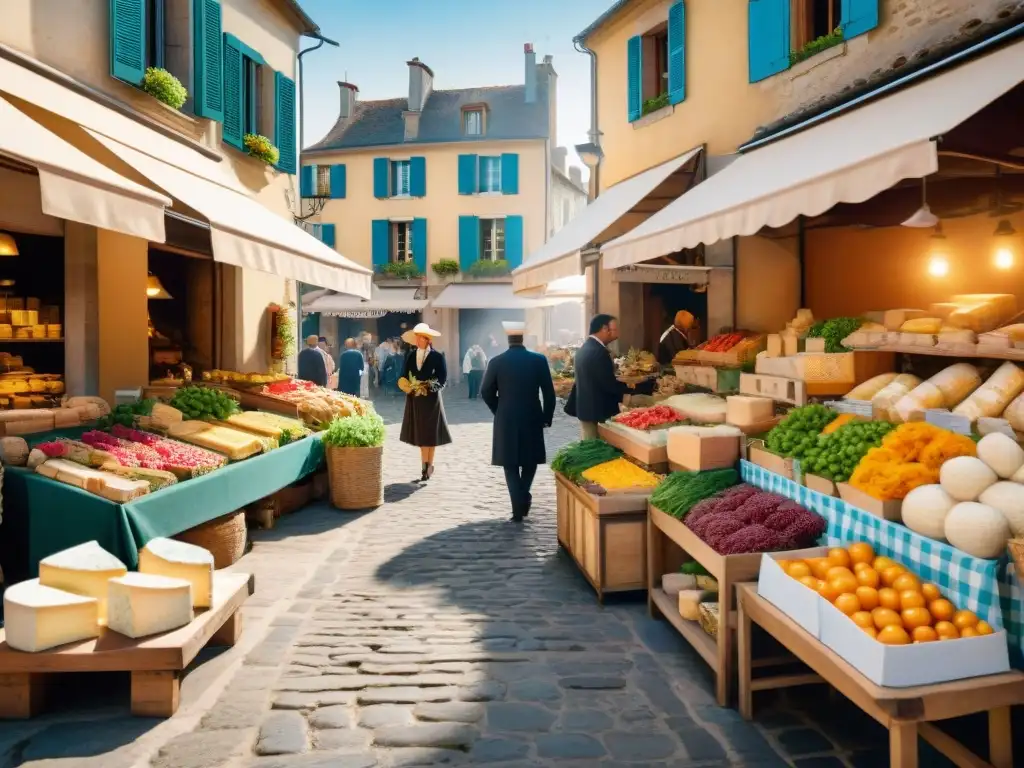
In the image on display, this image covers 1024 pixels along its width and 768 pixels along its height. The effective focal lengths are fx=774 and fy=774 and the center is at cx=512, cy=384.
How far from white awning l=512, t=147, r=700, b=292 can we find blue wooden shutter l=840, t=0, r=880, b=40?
2.63 meters

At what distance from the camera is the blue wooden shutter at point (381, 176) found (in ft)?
94.3

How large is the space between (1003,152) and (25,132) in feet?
21.0

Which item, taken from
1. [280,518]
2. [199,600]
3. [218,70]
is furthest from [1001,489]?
[218,70]

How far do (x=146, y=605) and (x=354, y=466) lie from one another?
4.56 meters

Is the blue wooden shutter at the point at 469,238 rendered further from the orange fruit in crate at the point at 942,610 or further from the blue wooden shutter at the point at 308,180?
the orange fruit in crate at the point at 942,610

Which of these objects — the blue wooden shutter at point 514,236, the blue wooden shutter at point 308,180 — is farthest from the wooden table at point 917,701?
the blue wooden shutter at point 308,180

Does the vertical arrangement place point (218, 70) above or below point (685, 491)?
above

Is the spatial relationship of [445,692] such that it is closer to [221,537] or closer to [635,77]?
[221,537]

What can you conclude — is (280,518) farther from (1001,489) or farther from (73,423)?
(1001,489)

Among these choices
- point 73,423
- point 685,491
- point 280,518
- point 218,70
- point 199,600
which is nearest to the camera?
point 199,600

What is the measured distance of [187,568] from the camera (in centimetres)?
427

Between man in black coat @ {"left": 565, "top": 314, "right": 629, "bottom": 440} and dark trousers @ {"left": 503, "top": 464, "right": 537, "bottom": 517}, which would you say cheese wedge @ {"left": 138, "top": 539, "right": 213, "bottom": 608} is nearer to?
dark trousers @ {"left": 503, "top": 464, "right": 537, "bottom": 517}

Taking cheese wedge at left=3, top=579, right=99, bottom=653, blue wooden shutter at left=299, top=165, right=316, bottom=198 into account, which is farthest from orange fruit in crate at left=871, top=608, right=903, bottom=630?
blue wooden shutter at left=299, top=165, right=316, bottom=198

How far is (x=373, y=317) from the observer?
2939 cm
